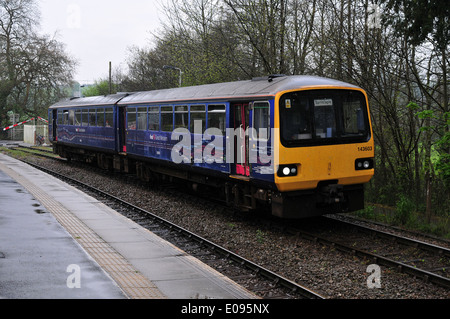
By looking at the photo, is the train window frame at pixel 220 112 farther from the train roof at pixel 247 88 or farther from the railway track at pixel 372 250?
the railway track at pixel 372 250

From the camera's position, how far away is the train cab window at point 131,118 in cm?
1848

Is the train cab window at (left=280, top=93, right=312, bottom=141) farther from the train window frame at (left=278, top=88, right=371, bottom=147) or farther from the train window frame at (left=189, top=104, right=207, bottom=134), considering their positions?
the train window frame at (left=189, top=104, right=207, bottom=134)

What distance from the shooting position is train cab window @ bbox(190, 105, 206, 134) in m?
13.2

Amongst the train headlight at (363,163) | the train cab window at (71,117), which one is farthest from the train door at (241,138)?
the train cab window at (71,117)

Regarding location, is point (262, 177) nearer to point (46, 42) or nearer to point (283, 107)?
point (283, 107)

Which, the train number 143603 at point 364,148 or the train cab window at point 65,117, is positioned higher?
the train cab window at point 65,117

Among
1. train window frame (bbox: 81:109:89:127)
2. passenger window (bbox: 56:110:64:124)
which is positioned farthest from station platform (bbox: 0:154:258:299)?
passenger window (bbox: 56:110:64:124)

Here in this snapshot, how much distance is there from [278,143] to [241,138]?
1619 millimetres

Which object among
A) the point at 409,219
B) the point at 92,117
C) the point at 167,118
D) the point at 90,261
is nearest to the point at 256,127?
the point at 409,219

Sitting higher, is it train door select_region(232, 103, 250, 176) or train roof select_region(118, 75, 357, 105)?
train roof select_region(118, 75, 357, 105)

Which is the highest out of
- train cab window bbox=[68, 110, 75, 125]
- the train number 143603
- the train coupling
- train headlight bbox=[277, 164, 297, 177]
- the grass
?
train cab window bbox=[68, 110, 75, 125]

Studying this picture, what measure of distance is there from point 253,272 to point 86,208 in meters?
6.66

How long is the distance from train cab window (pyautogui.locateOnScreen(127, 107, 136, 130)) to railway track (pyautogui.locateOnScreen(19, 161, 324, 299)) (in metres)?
4.84

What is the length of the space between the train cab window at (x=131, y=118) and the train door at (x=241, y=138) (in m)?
7.50
